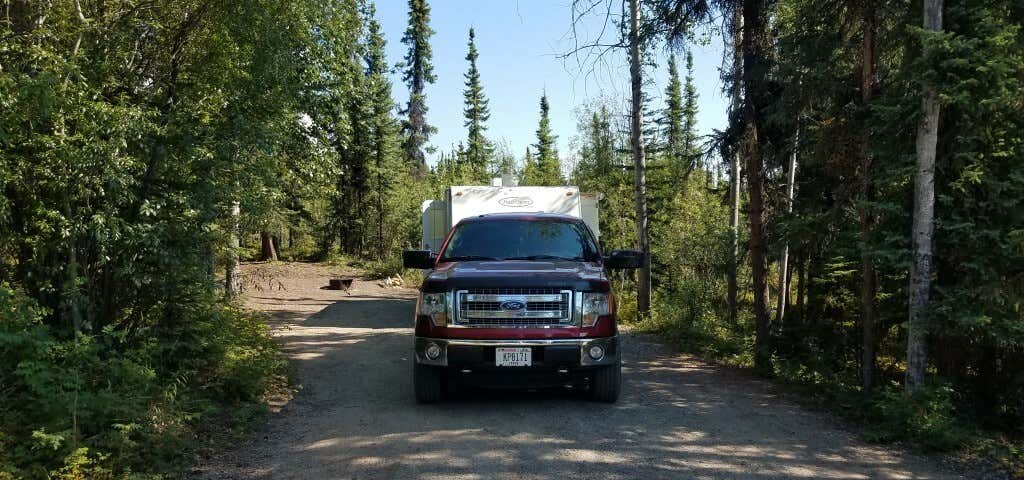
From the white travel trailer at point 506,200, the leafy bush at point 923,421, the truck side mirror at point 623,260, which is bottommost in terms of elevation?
the leafy bush at point 923,421

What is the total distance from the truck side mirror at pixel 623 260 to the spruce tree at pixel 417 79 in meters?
39.7

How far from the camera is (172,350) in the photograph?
7.38 meters

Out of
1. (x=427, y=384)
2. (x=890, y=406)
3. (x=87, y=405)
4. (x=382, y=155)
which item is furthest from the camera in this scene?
(x=382, y=155)

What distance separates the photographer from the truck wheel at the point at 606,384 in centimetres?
729

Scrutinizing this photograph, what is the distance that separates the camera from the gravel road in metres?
5.32

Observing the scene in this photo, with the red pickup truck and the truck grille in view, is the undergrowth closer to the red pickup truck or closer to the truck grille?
the red pickup truck

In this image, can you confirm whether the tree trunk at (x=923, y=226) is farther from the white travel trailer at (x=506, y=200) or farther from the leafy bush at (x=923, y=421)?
the white travel trailer at (x=506, y=200)

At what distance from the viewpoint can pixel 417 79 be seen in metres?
47.9

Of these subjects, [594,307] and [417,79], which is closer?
[594,307]

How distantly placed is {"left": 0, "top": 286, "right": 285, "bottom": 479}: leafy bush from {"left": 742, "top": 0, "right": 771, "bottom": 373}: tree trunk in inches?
289

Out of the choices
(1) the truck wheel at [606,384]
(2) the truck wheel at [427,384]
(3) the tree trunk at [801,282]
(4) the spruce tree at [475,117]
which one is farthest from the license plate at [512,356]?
(4) the spruce tree at [475,117]

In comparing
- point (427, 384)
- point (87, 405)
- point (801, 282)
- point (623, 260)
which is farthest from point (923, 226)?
point (87, 405)

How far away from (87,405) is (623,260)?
547cm

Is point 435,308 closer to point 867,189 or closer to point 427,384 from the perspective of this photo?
point 427,384
